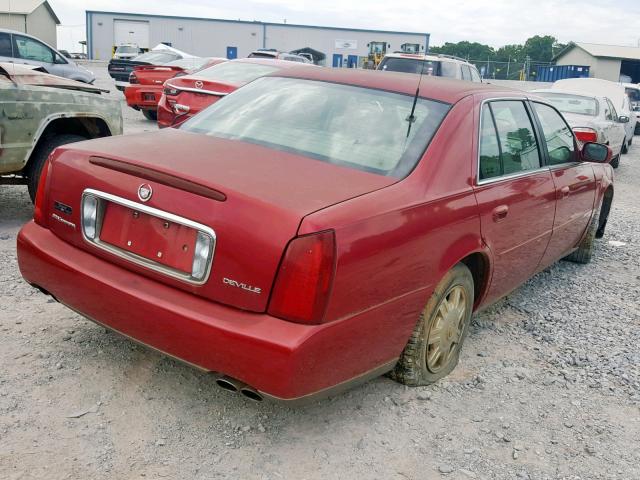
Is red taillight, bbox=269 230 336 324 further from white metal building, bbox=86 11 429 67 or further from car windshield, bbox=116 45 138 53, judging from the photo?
white metal building, bbox=86 11 429 67

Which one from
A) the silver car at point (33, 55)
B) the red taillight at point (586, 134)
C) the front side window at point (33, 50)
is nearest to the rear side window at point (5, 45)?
the silver car at point (33, 55)

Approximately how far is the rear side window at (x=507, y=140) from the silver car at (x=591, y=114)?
21.3ft

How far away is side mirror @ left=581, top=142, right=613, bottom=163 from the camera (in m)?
4.74

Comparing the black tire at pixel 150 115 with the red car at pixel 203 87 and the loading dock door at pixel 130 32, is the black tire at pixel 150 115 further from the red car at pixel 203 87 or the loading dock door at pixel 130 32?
the loading dock door at pixel 130 32

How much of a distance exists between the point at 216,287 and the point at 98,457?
A: 2.73 feet

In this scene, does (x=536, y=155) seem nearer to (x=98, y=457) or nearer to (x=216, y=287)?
(x=216, y=287)

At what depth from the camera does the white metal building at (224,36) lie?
189ft

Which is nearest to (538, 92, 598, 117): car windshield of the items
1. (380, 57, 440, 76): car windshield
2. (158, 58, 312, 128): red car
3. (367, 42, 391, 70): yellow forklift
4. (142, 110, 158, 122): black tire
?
(380, 57, 440, 76): car windshield

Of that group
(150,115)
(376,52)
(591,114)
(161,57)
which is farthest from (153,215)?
(376,52)

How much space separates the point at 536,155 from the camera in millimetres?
4152

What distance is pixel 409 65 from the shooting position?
50.8ft

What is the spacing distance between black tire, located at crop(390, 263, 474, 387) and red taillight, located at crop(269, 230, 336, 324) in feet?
2.68

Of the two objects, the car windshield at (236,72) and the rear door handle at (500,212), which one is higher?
the car windshield at (236,72)

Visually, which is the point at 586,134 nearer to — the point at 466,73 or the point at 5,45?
the point at 466,73
